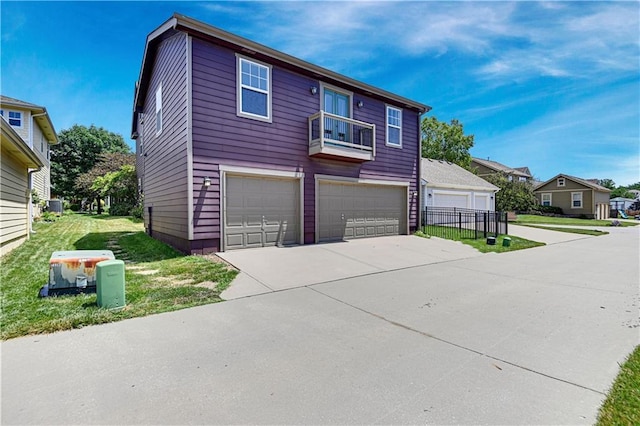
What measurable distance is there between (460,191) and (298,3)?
1484cm

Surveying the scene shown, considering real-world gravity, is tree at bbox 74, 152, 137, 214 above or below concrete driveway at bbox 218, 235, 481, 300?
above

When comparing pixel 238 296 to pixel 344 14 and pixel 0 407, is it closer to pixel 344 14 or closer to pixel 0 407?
pixel 0 407

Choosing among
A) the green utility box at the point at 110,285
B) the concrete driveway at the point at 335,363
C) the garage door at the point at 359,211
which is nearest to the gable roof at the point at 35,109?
the garage door at the point at 359,211

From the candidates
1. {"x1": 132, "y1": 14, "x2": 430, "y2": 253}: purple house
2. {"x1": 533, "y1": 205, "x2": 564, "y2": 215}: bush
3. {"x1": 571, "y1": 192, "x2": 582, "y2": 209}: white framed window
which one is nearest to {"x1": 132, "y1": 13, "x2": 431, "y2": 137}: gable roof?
{"x1": 132, "y1": 14, "x2": 430, "y2": 253}: purple house

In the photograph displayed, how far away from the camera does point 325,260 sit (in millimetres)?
7898

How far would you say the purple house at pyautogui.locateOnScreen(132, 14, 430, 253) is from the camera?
8.02m

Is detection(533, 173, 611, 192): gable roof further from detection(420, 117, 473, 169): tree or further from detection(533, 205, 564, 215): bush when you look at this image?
detection(420, 117, 473, 169): tree

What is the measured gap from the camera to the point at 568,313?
439 centimetres

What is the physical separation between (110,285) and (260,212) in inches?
201

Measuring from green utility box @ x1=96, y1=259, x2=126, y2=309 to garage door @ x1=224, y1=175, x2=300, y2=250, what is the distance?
13.5 ft

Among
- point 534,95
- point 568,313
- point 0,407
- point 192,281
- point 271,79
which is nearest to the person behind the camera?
point 0,407

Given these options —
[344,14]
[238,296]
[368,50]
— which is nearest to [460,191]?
[368,50]

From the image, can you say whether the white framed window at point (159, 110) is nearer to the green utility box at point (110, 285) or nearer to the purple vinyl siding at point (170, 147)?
the purple vinyl siding at point (170, 147)

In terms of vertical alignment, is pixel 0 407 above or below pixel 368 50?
below
